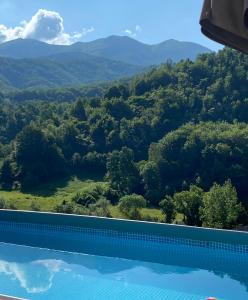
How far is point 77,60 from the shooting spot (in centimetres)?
13638

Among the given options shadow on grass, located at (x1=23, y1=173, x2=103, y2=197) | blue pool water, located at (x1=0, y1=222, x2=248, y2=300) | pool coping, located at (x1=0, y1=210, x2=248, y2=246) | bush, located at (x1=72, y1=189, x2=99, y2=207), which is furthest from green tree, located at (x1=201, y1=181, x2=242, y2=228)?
shadow on grass, located at (x1=23, y1=173, x2=103, y2=197)

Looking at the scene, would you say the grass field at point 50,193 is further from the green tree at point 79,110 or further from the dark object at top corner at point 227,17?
the dark object at top corner at point 227,17

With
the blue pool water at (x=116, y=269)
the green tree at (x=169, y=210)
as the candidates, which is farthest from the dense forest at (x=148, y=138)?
the blue pool water at (x=116, y=269)

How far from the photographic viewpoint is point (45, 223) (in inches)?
340

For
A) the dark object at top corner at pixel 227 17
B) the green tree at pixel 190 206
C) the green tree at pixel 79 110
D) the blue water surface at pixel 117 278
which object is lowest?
the blue water surface at pixel 117 278

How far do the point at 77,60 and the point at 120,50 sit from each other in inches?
2013

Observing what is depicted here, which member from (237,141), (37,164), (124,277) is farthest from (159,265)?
(37,164)

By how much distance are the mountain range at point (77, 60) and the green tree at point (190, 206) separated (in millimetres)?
26362

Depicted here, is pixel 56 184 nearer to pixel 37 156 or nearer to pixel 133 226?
pixel 37 156

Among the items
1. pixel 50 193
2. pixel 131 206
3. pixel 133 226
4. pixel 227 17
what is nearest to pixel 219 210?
pixel 133 226

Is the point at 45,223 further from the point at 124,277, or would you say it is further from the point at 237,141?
the point at 237,141

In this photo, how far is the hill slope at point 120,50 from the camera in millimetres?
177887

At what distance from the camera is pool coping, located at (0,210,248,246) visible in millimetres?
6676

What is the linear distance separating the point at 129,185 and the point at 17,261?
48.1ft
